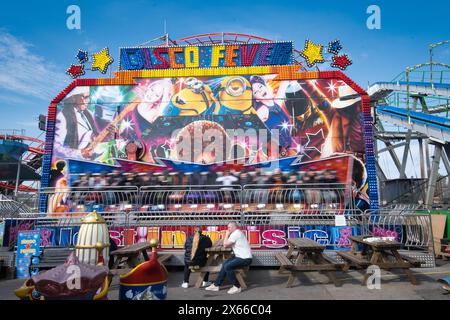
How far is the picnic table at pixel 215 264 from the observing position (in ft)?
22.8

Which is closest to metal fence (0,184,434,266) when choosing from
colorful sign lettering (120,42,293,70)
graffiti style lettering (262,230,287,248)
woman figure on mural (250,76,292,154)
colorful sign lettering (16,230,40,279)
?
graffiti style lettering (262,230,287,248)

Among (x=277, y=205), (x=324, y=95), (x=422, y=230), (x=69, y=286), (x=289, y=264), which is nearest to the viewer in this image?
(x=69, y=286)

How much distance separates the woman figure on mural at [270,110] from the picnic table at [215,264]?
775cm

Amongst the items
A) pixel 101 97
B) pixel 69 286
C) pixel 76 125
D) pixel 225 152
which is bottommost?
pixel 69 286

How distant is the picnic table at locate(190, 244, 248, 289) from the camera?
6953mm

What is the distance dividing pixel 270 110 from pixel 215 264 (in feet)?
28.9

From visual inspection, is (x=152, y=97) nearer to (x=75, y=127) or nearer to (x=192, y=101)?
(x=192, y=101)

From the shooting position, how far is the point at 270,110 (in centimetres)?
1460

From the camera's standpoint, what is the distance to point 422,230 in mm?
9258

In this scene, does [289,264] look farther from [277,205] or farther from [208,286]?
[277,205]

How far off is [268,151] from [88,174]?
827 cm

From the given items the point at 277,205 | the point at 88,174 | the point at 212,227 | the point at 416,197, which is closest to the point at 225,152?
the point at 277,205

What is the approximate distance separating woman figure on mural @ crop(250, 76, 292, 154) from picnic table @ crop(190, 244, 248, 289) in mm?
7748

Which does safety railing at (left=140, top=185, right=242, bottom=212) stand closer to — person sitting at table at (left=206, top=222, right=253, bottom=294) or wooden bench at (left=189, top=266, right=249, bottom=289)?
wooden bench at (left=189, top=266, right=249, bottom=289)
